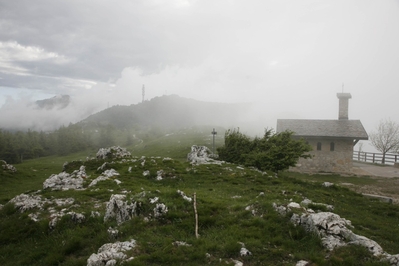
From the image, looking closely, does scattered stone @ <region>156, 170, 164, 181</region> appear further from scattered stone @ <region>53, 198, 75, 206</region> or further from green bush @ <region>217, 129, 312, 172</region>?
green bush @ <region>217, 129, 312, 172</region>

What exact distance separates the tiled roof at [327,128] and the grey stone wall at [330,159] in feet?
4.16

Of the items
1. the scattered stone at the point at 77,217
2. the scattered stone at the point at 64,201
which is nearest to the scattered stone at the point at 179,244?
the scattered stone at the point at 77,217

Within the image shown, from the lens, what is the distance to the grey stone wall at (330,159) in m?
42.7

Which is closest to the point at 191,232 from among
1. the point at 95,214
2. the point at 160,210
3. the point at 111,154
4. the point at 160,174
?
the point at 160,210

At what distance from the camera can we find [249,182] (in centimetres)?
2183

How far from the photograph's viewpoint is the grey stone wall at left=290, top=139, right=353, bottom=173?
4269cm

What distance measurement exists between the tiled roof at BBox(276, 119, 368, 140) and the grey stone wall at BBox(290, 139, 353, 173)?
1267 millimetres

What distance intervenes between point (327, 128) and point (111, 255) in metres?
44.2

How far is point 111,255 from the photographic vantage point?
934 centimetres

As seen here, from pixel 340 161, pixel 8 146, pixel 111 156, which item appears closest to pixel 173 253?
pixel 111 156

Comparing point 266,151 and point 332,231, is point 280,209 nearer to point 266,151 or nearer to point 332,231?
point 332,231

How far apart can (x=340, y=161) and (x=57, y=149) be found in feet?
424

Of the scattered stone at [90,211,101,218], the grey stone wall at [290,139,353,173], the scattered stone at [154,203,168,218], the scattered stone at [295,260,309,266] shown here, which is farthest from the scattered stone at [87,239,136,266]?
the grey stone wall at [290,139,353,173]

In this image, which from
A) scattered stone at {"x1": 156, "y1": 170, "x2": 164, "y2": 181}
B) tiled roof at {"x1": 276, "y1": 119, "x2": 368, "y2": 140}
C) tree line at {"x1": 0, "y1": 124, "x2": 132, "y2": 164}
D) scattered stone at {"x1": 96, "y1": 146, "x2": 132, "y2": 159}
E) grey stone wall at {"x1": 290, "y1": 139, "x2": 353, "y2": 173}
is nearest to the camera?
scattered stone at {"x1": 156, "y1": 170, "x2": 164, "y2": 181}
